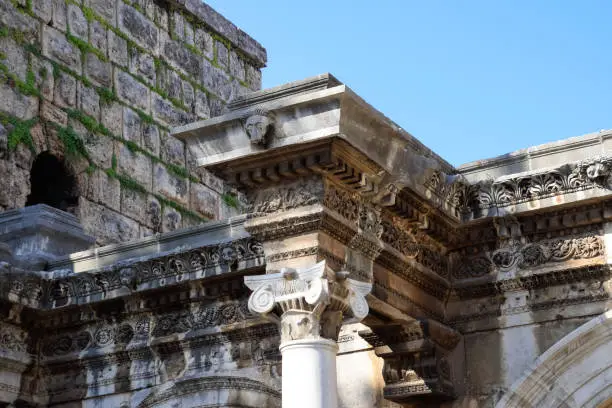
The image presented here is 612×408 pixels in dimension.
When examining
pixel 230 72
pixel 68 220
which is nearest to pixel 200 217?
pixel 230 72

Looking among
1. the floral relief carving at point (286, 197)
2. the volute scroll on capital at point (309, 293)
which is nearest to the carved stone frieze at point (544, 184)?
the volute scroll on capital at point (309, 293)

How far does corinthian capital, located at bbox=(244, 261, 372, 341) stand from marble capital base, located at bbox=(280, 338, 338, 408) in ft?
0.21

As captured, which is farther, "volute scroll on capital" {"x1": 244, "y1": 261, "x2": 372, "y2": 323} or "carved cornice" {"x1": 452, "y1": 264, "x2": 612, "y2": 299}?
"carved cornice" {"x1": 452, "y1": 264, "x2": 612, "y2": 299}

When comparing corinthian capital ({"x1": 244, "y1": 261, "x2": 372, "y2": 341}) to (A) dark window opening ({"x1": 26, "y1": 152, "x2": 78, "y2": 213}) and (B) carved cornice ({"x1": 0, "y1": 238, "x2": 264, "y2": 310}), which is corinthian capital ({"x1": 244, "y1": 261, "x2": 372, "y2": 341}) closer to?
(B) carved cornice ({"x1": 0, "y1": 238, "x2": 264, "y2": 310})

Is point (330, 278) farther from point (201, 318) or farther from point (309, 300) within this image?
point (201, 318)

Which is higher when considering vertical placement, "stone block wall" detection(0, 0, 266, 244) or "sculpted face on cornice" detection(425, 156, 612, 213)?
"stone block wall" detection(0, 0, 266, 244)

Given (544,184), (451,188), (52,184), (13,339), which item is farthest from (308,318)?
(52,184)

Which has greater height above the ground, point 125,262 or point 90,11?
point 90,11

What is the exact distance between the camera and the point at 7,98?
12180 millimetres

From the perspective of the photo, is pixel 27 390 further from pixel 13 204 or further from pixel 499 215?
pixel 499 215

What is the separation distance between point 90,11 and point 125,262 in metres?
4.16

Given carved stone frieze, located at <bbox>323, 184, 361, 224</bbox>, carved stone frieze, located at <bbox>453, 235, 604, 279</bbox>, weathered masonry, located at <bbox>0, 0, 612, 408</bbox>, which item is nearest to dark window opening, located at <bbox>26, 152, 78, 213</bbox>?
weathered masonry, located at <bbox>0, 0, 612, 408</bbox>

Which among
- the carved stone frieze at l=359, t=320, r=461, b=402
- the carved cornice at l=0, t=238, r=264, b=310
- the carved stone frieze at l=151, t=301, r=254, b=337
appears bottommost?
the carved stone frieze at l=359, t=320, r=461, b=402

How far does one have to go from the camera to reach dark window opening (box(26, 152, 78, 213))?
1262 cm
